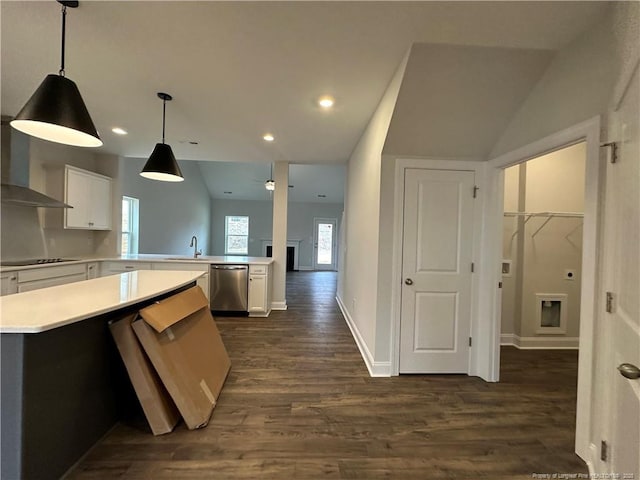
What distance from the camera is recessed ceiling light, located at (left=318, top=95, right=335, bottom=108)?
2.59m

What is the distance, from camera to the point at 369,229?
300 cm

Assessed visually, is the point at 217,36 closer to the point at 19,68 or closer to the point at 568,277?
the point at 19,68

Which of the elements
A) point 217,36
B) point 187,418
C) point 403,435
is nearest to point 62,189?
point 217,36

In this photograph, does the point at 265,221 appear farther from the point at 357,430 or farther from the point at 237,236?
the point at 357,430

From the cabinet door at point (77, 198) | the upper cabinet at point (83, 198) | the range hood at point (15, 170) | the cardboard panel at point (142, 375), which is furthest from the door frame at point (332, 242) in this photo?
the cardboard panel at point (142, 375)

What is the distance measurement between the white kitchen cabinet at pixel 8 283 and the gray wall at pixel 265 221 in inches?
324

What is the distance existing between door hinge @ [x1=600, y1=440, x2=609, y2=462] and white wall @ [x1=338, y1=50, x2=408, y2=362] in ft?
4.72

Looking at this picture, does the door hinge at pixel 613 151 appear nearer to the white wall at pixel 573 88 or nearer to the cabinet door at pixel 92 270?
the white wall at pixel 573 88

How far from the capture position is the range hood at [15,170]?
10.0 ft

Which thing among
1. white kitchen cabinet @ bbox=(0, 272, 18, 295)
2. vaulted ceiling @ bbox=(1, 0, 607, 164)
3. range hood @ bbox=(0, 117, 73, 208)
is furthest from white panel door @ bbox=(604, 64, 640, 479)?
range hood @ bbox=(0, 117, 73, 208)

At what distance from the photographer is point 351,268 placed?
13.8 ft

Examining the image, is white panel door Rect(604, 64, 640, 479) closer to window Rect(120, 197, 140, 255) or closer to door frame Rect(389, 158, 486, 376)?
door frame Rect(389, 158, 486, 376)

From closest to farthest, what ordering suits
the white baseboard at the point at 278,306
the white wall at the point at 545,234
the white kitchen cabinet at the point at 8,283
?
the white kitchen cabinet at the point at 8,283, the white wall at the point at 545,234, the white baseboard at the point at 278,306

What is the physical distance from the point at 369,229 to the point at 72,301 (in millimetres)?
2438
